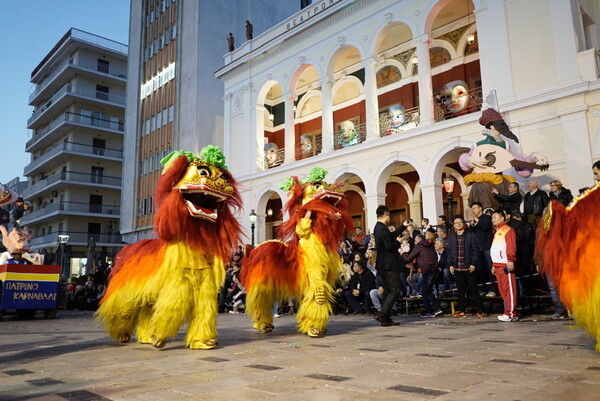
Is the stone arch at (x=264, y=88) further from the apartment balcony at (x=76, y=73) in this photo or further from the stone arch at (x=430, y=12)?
the apartment balcony at (x=76, y=73)

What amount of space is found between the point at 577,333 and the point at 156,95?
31.3 meters

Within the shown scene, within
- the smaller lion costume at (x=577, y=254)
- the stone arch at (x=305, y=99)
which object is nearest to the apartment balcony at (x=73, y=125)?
the stone arch at (x=305, y=99)

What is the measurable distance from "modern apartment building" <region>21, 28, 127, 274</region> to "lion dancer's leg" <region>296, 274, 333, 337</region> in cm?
3450

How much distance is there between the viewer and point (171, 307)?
5.02 m

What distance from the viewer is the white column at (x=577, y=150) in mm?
12328

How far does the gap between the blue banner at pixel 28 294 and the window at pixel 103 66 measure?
34863 mm

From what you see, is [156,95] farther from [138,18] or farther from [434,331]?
[434,331]

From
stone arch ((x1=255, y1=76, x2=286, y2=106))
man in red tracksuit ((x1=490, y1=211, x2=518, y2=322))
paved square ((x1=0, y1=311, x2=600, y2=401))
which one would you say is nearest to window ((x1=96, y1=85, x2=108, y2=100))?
stone arch ((x1=255, y1=76, x2=286, y2=106))

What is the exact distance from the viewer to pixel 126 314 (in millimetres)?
5641

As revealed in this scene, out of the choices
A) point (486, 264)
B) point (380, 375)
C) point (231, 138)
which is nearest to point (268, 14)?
point (231, 138)

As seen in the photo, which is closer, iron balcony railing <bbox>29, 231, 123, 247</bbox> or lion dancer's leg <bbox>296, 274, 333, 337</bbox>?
lion dancer's leg <bbox>296, 274, 333, 337</bbox>

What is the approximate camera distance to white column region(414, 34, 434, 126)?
16125 millimetres

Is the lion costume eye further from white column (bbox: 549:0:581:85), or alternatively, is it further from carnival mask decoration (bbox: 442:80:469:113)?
carnival mask decoration (bbox: 442:80:469:113)

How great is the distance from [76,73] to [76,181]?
9.82 metres
